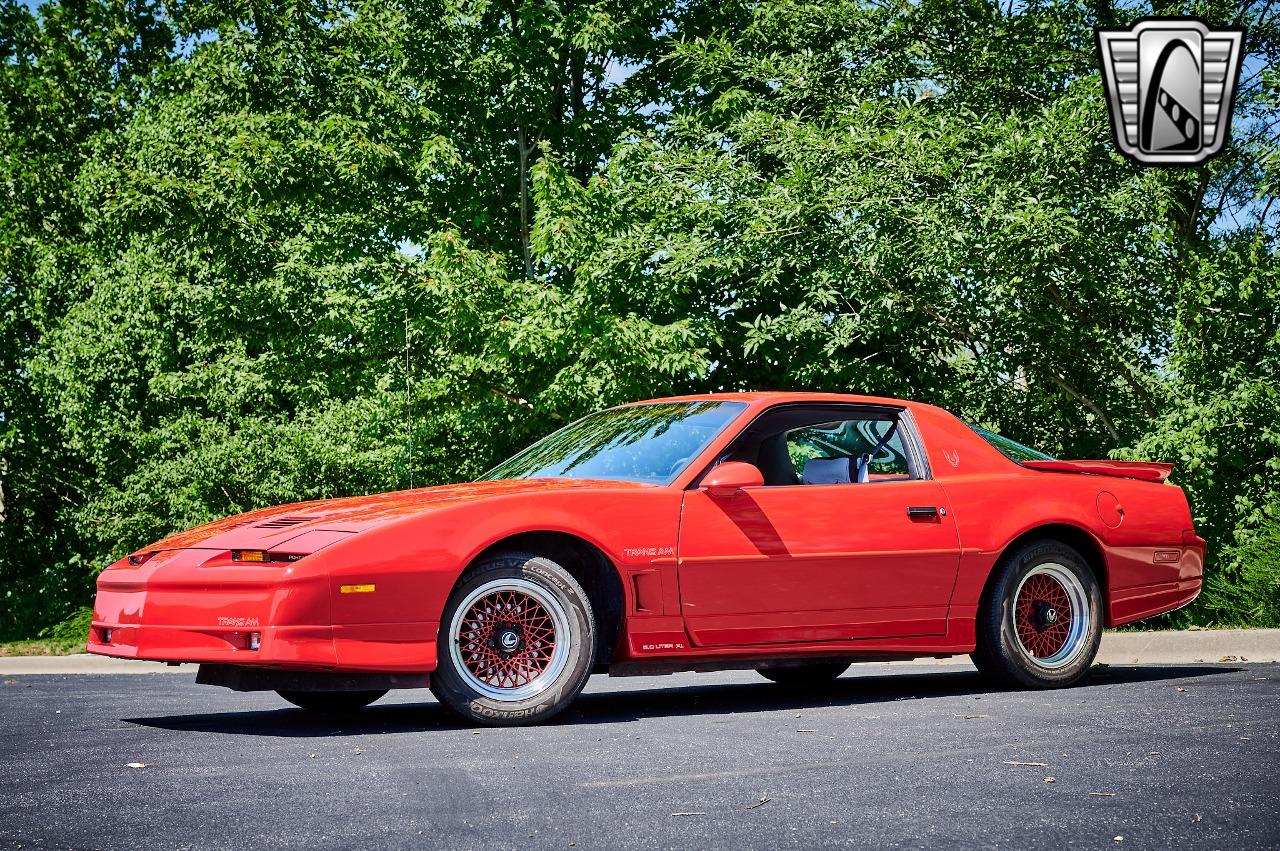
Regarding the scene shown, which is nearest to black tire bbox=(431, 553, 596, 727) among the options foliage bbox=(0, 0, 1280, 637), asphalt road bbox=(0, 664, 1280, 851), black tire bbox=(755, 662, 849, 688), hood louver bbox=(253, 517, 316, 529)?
asphalt road bbox=(0, 664, 1280, 851)

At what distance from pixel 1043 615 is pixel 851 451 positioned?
137cm

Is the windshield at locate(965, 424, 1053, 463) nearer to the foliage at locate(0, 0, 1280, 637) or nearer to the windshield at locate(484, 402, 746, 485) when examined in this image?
the windshield at locate(484, 402, 746, 485)

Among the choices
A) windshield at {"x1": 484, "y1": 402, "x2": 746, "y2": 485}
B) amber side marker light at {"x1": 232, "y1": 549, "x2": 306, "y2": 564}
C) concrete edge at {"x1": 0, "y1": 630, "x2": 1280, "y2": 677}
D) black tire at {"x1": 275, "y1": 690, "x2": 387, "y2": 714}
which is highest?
windshield at {"x1": 484, "y1": 402, "x2": 746, "y2": 485}

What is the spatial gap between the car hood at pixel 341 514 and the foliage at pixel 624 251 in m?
7.25

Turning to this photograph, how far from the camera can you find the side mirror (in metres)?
6.60

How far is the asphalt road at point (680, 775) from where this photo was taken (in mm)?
3914

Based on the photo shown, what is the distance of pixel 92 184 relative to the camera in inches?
1003

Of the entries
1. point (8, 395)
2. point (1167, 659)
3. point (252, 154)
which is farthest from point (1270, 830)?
point (8, 395)

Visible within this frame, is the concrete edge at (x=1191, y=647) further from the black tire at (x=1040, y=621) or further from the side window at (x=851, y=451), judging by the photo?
the side window at (x=851, y=451)

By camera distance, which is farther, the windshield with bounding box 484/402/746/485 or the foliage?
the foliage

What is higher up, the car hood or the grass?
the car hood

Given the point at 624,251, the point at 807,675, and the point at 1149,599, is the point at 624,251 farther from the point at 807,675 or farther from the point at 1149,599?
the point at 1149,599

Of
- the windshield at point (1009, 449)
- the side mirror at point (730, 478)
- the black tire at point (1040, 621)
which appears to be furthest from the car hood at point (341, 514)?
the windshield at point (1009, 449)

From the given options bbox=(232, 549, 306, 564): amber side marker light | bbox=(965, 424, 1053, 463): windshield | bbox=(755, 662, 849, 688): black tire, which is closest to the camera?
bbox=(232, 549, 306, 564): amber side marker light
